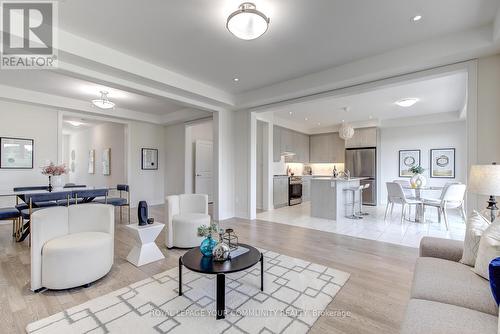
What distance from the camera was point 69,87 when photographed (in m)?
4.62

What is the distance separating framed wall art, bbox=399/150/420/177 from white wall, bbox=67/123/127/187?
8644 millimetres

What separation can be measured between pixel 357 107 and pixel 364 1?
4095 mm

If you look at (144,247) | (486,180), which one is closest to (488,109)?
(486,180)

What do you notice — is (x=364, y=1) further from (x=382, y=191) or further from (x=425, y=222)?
(x=382, y=191)

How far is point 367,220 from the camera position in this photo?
5285mm

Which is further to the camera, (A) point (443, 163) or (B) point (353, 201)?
(A) point (443, 163)

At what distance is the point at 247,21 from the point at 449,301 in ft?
8.80

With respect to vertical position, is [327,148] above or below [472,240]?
above

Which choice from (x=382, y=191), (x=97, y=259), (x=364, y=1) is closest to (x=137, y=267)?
(x=97, y=259)

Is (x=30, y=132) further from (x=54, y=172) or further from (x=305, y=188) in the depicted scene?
(x=305, y=188)

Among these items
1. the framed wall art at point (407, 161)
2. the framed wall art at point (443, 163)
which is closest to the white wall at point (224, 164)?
the framed wall art at point (407, 161)

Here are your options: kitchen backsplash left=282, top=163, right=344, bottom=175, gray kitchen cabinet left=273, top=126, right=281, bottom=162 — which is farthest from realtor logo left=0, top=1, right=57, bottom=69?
kitchen backsplash left=282, top=163, right=344, bottom=175

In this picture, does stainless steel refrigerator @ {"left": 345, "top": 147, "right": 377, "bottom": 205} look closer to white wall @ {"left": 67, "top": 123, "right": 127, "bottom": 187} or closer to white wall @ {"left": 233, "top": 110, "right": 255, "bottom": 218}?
white wall @ {"left": 233, "top": 110, "right": 255, "bottom": 218}

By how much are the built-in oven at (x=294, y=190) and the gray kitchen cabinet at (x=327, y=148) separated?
1526 mm
